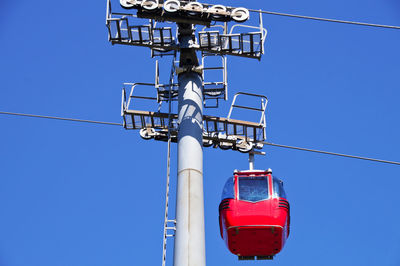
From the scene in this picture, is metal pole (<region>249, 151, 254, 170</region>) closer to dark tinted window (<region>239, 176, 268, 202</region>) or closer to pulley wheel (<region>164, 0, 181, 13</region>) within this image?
dark tinted window (<region>239, 176, 268, 202</region>)

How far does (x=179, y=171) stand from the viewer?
14.1 meters

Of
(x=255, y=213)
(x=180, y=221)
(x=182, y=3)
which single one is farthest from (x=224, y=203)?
(x=182, y=3)

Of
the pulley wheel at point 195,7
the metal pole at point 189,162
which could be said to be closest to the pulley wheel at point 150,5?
the pulley wheel at point 195,7

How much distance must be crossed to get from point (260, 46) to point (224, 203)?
3.64 metres

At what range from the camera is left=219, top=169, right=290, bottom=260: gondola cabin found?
580 inches

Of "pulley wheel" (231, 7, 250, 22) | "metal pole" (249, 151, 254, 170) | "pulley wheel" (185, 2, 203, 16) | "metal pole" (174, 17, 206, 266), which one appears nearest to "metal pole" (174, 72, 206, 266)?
"metal pole" (174, 17, 206, 266)

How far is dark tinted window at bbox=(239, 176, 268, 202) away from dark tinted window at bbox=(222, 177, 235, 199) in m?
0.19

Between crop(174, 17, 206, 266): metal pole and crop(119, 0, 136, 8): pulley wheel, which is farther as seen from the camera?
crop(119, 0, 136, 8): pulley wheel

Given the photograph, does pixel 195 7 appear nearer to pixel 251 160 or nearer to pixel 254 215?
pixel 251 160

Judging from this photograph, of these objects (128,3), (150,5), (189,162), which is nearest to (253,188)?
(189,162)

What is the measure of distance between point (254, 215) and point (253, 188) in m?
0.84

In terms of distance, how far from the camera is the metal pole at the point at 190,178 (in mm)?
12914

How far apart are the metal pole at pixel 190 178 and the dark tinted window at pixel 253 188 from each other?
5.10ft

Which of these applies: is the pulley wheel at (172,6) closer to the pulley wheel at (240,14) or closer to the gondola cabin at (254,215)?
the pulley wheel at (240,14)
